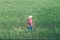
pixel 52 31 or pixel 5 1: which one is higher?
pixel 5 1

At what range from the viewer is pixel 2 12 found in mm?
15055

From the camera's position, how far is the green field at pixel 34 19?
10.3 metres

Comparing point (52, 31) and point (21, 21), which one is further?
point (21, 21)

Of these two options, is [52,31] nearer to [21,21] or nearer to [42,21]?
[42,21]

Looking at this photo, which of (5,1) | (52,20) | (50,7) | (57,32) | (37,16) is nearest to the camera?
(57,32)

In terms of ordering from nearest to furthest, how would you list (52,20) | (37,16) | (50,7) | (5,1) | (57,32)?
1. (57,32)
2. (52,20)
3. (37,16)
4. (50,7)
5. (5,1)

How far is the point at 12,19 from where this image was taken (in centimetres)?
1375

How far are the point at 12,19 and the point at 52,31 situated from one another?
3.86 meters

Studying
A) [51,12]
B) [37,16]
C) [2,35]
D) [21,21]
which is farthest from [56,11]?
[2,35]

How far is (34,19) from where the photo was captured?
552 inches

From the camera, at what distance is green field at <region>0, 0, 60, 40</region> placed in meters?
10.3

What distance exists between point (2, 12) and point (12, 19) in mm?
1524

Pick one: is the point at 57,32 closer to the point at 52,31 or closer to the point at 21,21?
the point at 52,31

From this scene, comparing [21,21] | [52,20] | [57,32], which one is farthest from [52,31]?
[21,21]
